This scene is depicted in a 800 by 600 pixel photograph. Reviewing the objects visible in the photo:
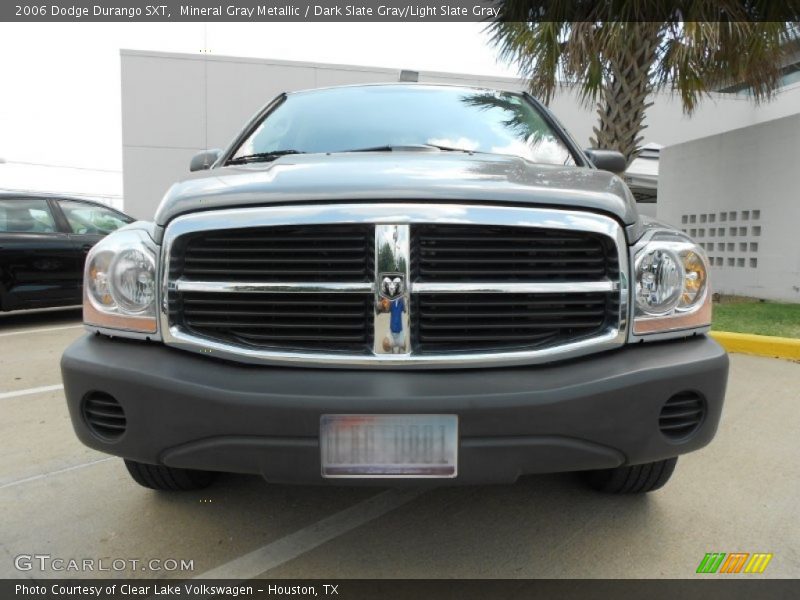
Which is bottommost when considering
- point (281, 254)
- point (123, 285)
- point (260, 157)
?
point (123, 285)

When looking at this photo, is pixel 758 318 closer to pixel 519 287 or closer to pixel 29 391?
pixel 519 287

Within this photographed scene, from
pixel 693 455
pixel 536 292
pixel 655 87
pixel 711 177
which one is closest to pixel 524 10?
pixel 655 87

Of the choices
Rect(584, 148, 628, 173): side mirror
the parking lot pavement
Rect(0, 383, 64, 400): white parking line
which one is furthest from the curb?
Rect(0, 383, 64, 400): white parking line

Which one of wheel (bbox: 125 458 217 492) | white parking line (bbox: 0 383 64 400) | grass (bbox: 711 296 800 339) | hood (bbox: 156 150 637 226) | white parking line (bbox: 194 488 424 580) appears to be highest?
hood (bbox: 156 150 637 226)

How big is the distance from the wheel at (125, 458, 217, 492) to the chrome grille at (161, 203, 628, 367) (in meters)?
0.74

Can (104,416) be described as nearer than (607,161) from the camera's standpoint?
Yes

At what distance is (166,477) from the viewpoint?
7.52 feet

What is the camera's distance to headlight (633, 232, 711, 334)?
5.91 ft

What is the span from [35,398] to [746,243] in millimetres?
9011

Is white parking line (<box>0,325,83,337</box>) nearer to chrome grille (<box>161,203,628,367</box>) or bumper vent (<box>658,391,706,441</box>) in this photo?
chrome grille (<box>161,203,628,367</box>)

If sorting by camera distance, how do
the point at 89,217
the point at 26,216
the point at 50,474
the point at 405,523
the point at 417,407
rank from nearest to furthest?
the point at 417,407 → the point at 405,523 → the point at 50,474 → the point at 26,216 → the point at 89,217

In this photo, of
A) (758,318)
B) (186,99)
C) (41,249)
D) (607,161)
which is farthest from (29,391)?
(186,99)

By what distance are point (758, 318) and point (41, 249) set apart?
8082 millimetres

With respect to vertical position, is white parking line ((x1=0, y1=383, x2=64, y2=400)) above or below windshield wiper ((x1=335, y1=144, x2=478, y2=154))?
below
